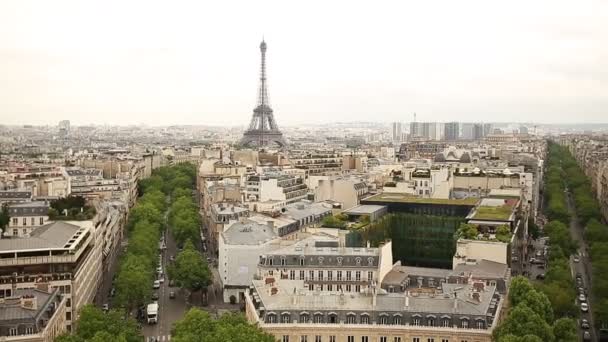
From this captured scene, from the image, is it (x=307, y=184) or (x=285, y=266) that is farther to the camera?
(x=307, y=184)


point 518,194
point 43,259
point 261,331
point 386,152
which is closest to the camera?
point 261,331

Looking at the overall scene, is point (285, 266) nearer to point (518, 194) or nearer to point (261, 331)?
point (261, 331)

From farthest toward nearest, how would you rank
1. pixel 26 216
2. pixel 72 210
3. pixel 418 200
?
pixel 418 200, pixel 26 216, pixel 72 210

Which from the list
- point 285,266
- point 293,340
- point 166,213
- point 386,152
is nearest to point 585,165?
point 386,152

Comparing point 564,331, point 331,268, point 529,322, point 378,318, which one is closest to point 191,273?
point 331,268

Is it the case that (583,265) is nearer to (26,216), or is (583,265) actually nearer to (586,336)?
(586,336)
